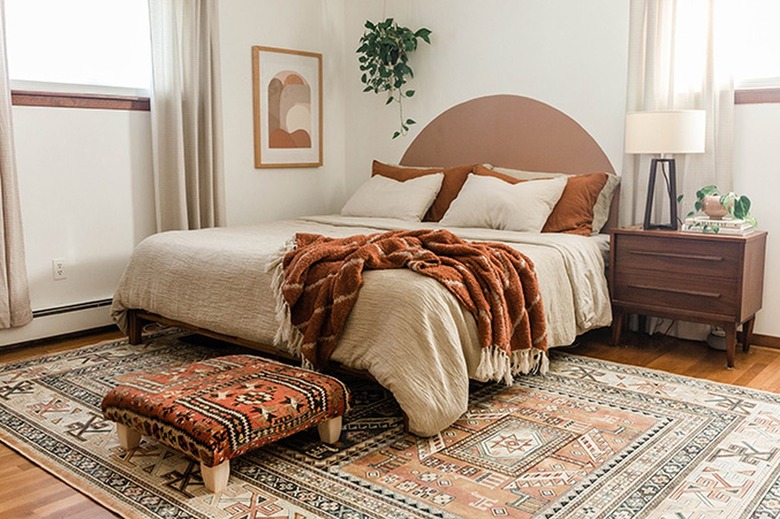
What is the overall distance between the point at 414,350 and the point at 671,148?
179 cm

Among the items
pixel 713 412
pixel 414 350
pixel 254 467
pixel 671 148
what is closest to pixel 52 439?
pixel 254 467

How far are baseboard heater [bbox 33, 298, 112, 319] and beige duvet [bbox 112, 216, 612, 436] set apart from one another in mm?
304

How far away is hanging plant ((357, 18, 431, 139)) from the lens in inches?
192

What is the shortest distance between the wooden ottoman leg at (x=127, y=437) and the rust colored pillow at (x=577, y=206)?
2.39 m

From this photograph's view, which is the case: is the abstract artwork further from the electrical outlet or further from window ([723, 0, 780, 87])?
window ([723, 0, 780, 87])

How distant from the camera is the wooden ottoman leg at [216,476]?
2.24 m

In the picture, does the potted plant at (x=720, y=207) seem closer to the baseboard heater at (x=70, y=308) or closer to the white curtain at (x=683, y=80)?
the white curtain at (x=683, y=80)

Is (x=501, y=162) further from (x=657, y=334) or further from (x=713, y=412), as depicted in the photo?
(x=713, y=412)

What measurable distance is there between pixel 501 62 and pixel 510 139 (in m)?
0.47

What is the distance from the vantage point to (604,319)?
3736 mm

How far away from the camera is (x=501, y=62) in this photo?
4566 millimetres

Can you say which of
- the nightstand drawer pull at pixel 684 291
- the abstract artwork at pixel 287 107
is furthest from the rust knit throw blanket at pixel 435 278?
the abstract artwork at pixel 287 107

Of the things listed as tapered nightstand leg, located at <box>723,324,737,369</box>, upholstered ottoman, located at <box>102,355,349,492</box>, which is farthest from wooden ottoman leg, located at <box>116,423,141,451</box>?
tapered nightstand leg, located at <box>723,324,737,369</box>

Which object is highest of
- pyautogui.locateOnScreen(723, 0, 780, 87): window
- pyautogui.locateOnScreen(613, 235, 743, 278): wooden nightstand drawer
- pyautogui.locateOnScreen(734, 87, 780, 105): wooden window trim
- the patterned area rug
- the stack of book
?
pyautogui.locateOnScreen(723, 0, 780, 87): window
